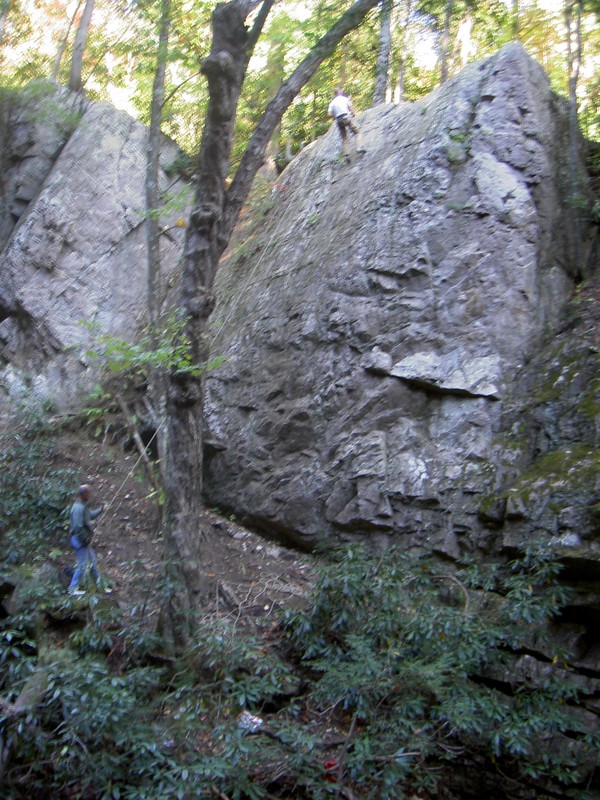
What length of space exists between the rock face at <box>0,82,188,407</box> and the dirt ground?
2.43 metres

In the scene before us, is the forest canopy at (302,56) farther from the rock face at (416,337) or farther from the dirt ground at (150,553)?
the dirt ground at (150,553)

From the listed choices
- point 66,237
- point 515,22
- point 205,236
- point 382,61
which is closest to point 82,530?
point 205,236

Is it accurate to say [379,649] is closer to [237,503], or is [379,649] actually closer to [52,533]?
[237,503]

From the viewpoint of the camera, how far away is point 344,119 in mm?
13055

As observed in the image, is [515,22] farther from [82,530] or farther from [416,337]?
[82,530]

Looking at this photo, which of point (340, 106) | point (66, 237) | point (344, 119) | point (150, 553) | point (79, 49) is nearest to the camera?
point (150, 553)

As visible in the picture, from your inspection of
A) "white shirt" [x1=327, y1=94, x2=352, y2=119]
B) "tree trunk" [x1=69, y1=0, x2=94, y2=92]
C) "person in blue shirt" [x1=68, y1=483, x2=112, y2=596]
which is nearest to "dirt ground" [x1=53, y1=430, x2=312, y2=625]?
"person in blue shirt" [x1=68, y1=483, x2=112, y2=596]

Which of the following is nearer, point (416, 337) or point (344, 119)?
point (416, 337)

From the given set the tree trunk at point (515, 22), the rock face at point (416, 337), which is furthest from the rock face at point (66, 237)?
the tree trunk at point (515, 22)

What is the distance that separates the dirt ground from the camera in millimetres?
8539

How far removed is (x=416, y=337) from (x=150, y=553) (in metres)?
4.60

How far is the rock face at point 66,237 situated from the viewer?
13875 mm

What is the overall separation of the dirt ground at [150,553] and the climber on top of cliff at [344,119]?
6.66 meters

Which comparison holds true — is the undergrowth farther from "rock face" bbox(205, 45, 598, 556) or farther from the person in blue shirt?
"rock face" bbox(205, 45, 598, 556)
